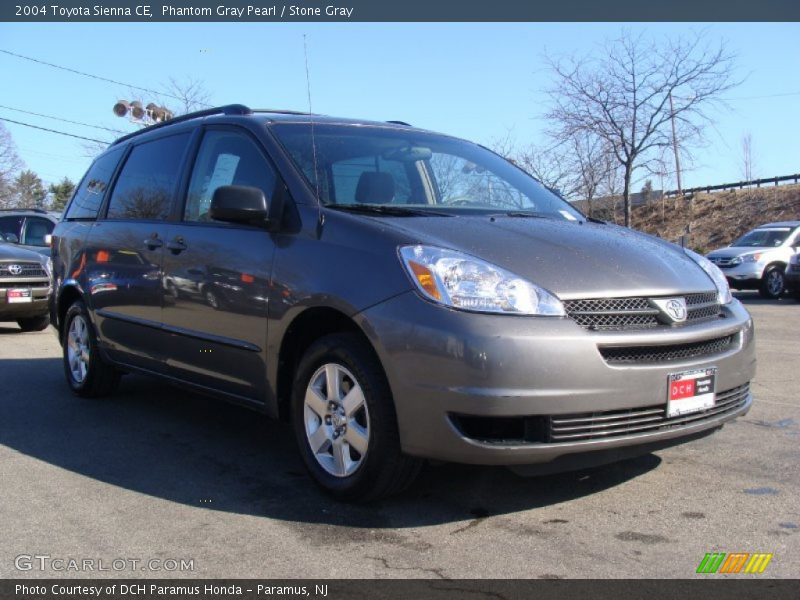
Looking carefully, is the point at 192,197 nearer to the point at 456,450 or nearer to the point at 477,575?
the point at 456,450

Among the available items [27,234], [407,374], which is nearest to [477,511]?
[407,374]

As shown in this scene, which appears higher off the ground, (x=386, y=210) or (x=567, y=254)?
(x=386, y=210)

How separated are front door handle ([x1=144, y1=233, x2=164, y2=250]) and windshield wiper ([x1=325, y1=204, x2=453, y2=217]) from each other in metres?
1.48

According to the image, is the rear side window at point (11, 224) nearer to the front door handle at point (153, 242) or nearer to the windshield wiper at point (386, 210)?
the front door handle at point (153, 242)

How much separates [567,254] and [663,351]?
Result: 60 cm

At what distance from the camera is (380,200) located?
4230mm

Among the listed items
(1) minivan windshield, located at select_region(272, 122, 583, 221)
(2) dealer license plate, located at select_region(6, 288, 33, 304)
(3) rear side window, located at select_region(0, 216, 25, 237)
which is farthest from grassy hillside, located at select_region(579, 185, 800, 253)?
(1) minivan windshield, located at select_region(272, 122, 583, 221)

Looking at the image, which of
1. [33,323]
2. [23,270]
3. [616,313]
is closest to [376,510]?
[616,313]

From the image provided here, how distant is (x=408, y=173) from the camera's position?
4.64 m

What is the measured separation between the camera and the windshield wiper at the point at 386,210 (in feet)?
12.9

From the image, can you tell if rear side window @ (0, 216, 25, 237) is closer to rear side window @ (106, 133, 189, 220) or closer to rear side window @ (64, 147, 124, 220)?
rear side window @ (64, 147, 124, 220)

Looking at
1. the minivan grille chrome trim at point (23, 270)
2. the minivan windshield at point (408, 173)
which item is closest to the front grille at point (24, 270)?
the minivan grille chrome trim at point (23, 270)
